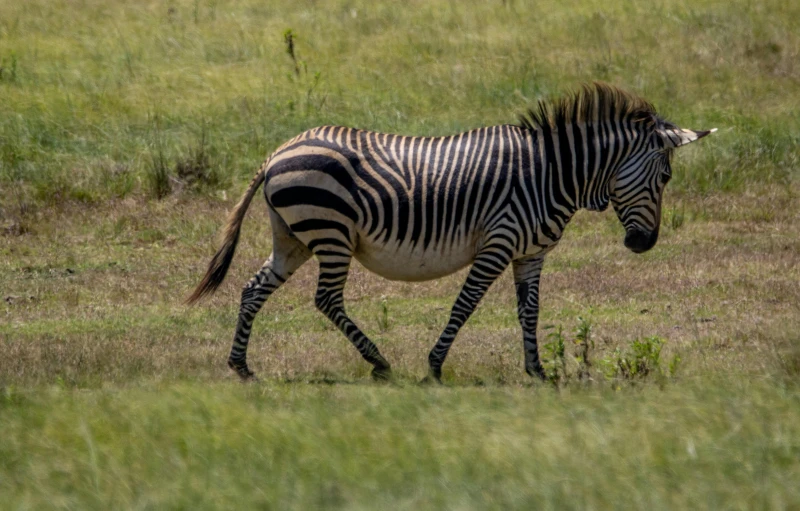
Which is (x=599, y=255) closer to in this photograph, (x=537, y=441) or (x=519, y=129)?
(x=519, y=129)

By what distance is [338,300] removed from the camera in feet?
31.6

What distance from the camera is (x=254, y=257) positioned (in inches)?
544

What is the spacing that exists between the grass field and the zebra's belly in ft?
2.55

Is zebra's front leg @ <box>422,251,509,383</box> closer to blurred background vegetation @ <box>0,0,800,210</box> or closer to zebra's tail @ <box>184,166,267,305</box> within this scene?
zebra's tail @ <box>184,166,267,305</box>

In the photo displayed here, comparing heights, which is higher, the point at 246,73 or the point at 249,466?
the point at 249,466

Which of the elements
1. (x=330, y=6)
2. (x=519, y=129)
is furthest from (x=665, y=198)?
(x=330, y=6)

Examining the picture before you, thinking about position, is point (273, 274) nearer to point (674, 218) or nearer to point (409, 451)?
point (409, 451)

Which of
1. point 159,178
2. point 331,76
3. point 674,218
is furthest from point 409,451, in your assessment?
point 331,76

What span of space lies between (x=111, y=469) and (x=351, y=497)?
3.90 ft

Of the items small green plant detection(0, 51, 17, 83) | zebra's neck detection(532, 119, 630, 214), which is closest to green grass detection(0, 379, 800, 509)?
zebra's neck detection(532, 119, 630, 214)

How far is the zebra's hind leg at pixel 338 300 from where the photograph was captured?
9.46 m

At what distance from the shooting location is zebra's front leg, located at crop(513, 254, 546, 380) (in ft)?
32.1

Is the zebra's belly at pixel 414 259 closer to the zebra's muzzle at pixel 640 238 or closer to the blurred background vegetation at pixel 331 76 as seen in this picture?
the zebra's muzzle at pixel 640 238

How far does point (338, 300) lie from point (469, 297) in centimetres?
107
